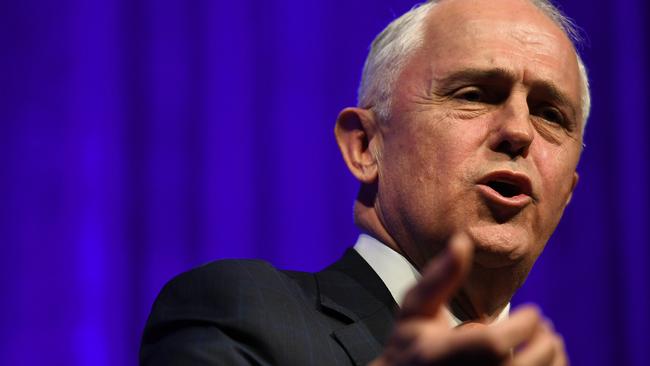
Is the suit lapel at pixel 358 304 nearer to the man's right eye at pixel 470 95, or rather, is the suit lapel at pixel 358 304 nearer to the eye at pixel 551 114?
the man's right eye at pixel 470 95

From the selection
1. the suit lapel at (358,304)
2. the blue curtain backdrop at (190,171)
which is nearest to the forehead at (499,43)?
the suit lapel at (358,304)

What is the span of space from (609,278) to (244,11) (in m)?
1.62

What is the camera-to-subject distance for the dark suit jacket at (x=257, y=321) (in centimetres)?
148

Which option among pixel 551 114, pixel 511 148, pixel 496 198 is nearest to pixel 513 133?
pixel 511 148

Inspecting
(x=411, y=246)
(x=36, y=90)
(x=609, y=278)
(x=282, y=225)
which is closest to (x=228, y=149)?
(x=282, y=225)


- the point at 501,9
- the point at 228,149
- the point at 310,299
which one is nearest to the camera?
the point at 310,299

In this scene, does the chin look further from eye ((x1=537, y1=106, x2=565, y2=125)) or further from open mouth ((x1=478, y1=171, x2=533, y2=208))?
eye ((x1=537, y1=106, x2=565, y2=125))

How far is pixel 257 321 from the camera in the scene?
4.99 ft

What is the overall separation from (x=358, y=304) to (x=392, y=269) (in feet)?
0.57

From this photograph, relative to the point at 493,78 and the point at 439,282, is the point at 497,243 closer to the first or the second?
the point at 493,78

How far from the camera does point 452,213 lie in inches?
71.2

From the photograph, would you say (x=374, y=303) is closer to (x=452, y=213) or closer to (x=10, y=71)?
(x=452, y=213)

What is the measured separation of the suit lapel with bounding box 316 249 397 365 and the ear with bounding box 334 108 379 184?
200 millimetres

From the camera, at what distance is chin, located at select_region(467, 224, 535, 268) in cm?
179
